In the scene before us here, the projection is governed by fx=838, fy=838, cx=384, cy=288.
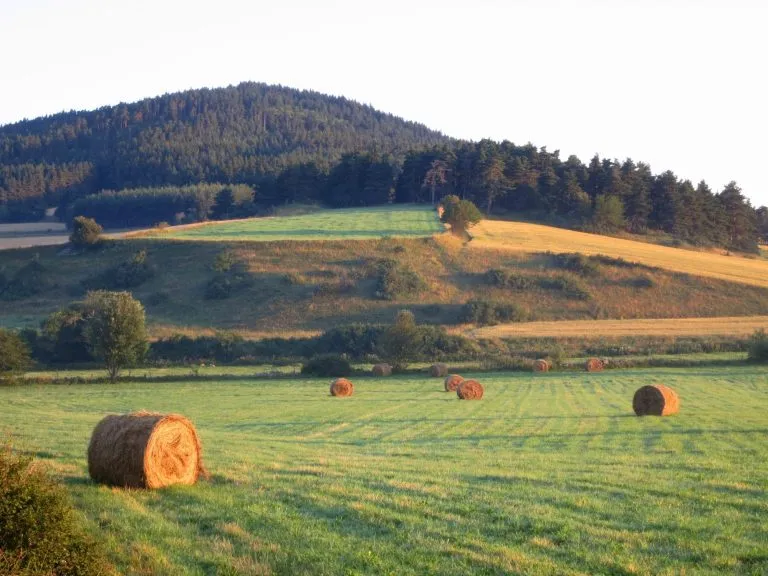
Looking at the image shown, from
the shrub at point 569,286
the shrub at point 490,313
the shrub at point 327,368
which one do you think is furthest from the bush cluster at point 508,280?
the shrub at point 327,368

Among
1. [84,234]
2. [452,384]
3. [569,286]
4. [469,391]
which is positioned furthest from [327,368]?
[84,234]

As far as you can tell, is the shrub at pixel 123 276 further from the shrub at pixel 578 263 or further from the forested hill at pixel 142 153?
the forested hill at pixel 142 153

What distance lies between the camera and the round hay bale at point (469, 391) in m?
33.9

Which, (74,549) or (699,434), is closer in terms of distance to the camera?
(74,549)

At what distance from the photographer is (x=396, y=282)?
7244 centimetres

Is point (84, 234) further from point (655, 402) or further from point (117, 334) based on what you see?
point (655, 402)

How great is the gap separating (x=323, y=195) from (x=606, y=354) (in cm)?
6804

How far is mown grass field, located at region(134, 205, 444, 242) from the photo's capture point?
86.0 meters

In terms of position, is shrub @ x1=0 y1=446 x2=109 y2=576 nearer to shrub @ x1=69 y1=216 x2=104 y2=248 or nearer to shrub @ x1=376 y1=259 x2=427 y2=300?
shrub @ x1=376 y1=259 x2=427 y2=300

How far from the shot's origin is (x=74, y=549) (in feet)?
25.1

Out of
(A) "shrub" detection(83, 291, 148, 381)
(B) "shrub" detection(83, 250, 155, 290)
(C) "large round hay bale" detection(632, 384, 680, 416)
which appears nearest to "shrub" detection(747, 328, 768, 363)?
(C) "large round hay bale" detection(632, 384, 680, 416)

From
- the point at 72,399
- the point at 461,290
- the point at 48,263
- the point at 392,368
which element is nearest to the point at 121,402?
the point at 72,399

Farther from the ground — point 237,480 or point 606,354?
point 237,480

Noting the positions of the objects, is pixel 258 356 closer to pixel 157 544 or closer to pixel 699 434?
pixel 699 434
